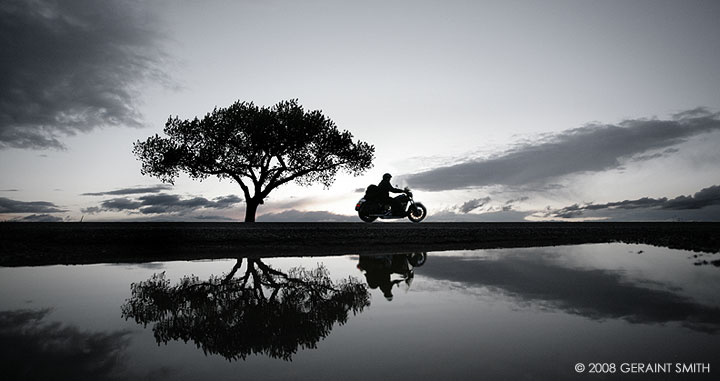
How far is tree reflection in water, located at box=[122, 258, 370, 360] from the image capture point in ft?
11.3

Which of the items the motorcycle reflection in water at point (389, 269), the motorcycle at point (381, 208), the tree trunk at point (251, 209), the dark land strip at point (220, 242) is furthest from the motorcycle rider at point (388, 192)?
the tree trunk at point (251, 209)

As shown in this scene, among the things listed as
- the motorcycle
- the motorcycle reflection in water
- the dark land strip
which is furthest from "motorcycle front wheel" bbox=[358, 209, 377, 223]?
the motorcycle reflection in water

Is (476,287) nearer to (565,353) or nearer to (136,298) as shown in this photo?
(565,353)

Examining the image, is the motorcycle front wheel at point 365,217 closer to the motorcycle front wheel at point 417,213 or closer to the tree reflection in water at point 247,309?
the motorcycle front wheel at point 417,213

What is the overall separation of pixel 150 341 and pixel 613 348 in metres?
4.10

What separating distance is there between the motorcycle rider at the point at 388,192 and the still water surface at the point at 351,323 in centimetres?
1040

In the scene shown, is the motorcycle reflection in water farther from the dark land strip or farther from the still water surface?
the dark land strip

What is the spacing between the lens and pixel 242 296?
17.0ft

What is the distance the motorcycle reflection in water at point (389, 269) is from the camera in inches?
236

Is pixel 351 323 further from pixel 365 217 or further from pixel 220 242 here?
pixel 365 217

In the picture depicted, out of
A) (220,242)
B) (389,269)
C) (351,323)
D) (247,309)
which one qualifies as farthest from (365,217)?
(351,323)

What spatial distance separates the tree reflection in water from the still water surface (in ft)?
0.07

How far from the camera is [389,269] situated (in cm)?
752

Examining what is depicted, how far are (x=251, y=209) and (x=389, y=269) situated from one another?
2143 centimetres
